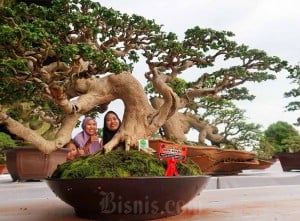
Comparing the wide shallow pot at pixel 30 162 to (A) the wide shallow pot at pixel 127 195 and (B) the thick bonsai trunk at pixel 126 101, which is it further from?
(A) the wide shallow pot at pixel 127 195

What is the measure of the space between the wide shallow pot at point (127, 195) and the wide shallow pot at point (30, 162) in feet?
7.19

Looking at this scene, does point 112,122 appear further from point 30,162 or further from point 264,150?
point 264,150

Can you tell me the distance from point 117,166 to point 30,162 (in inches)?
91.7

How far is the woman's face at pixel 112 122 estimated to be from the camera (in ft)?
5.85

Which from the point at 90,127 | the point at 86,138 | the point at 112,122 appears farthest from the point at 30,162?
the point at 112,122

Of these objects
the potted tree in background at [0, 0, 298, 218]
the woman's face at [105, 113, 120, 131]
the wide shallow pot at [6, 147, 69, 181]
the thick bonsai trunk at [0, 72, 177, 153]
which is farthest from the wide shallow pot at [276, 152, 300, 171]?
the woman's face at [105, 113, 120, 131]

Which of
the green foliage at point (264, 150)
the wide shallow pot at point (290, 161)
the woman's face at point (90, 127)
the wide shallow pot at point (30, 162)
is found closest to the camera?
the woman's face at point (90, 127)

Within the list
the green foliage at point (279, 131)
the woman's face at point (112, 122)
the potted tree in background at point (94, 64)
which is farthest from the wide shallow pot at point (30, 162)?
the green foliage at point (279, 131)

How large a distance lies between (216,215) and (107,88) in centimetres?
267

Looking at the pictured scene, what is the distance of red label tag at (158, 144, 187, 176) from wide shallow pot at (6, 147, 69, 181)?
229 centimetres

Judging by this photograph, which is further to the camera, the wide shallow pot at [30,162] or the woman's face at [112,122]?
the wide shallow pot at [30,162]

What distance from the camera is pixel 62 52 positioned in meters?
2.51

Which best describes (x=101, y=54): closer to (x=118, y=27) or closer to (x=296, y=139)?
(x=118, y=27)

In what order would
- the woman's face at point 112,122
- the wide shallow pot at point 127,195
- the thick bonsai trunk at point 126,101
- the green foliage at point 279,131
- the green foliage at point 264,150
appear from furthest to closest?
1. the green foliage at point 279,131
2. the green foliage at point 264,150
3. the thick bonsai trunk at point 126,101
4. the woman's face at point 112,122
5. the wide shallow pot at point 127,195
